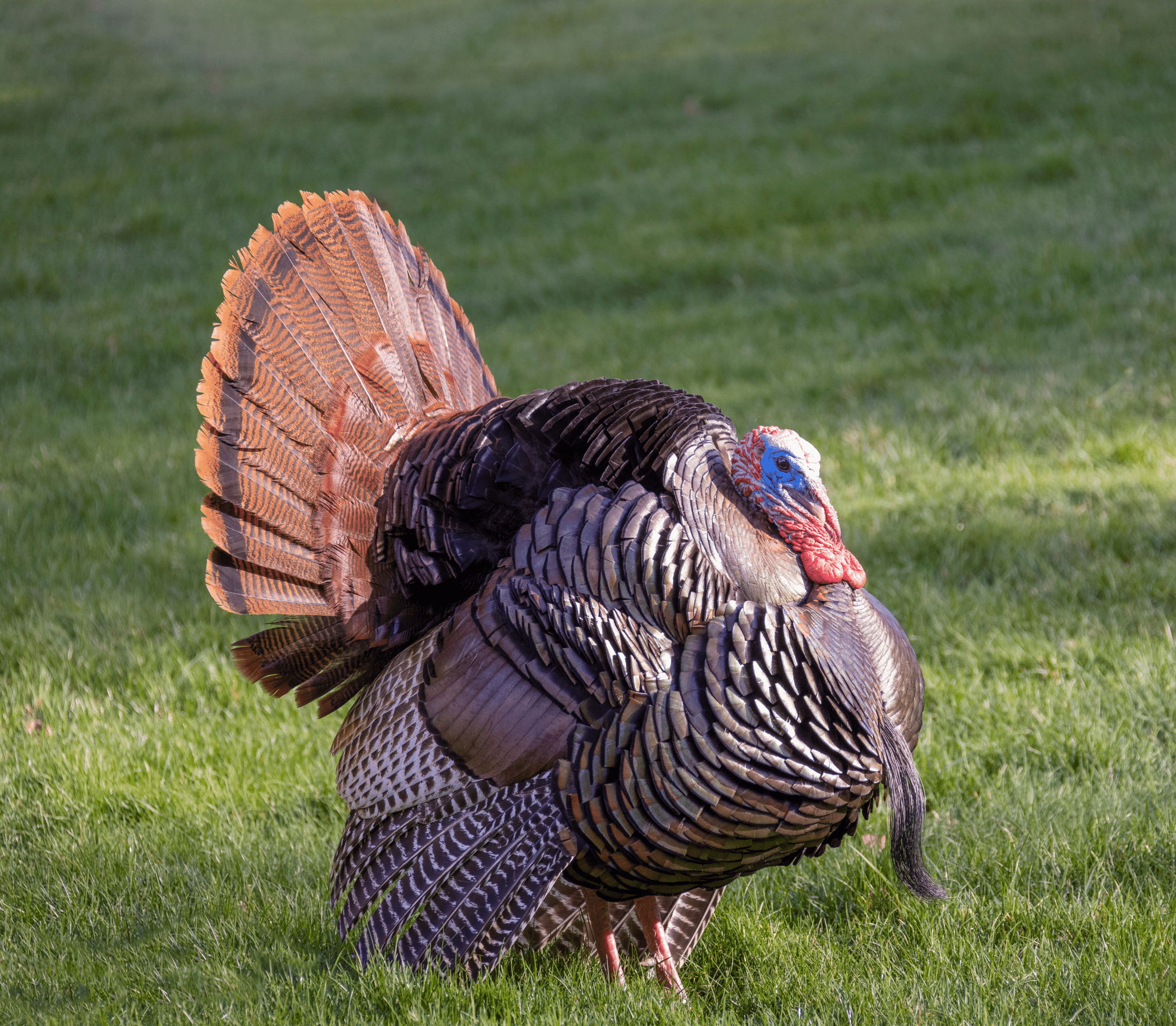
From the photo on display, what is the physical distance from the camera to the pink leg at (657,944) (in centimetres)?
299

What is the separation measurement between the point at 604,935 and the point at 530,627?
2.95ft

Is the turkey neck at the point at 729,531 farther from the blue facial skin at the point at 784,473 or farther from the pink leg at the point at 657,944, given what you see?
the pink leg at the point at 657,944

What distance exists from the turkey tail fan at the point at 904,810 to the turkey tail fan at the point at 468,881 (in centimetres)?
70

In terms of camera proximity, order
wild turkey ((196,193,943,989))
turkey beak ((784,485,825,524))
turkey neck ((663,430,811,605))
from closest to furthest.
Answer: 1. wild turkey ((196,193,943,989))
2. turkey neck ((663,430,811,605))
3. turkey beak ((784,485,825,524))

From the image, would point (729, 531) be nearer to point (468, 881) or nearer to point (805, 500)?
point (805, 500)

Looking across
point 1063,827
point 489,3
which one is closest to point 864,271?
point 1063,827

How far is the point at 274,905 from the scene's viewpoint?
3160mm

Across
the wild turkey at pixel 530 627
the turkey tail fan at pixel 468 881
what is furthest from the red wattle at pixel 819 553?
the turkey tail fan at pixel 468 881

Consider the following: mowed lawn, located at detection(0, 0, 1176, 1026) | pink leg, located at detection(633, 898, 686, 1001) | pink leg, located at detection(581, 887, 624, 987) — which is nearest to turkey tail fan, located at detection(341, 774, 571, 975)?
mowed lawn, located at detection(0, 0, 1176, 1026)

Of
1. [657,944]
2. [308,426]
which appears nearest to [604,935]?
[657,944]

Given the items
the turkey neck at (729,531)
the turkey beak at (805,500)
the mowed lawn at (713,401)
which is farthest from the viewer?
the mowed lawn at (713,401)

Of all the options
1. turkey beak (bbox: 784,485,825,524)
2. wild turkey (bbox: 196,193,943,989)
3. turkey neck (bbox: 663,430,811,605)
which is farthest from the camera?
turkey beak (bbox: 784,485,825,524)

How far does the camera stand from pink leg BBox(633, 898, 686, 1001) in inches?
118

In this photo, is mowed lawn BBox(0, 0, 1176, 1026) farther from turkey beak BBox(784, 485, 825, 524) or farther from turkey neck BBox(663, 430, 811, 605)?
turkey beak BBox(784, 485, 825, 524)
